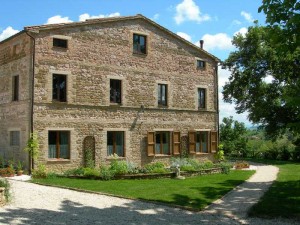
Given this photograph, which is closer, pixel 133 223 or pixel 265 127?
pixel 133 223

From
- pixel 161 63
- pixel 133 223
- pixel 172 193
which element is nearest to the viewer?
pixel 133 223

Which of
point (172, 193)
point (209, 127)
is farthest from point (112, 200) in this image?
point (209, 127)

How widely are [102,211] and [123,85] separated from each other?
Answer: 1242cm

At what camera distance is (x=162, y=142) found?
24.5 meters

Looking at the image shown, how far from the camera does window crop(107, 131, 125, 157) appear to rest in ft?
72.2

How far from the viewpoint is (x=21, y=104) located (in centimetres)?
2005

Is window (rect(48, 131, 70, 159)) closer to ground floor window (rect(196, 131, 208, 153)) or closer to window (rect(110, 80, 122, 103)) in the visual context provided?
window (rect(110, 80, 122, 103))

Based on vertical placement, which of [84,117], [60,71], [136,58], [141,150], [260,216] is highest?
[136,58]

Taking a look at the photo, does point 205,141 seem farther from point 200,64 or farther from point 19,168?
point 19,168

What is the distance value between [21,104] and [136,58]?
759 cm

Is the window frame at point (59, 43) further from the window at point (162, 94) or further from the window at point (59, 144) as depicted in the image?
the window at point (162, 94)

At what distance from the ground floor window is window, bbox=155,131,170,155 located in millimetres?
2823

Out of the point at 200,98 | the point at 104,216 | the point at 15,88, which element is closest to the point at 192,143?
the point at 200,98

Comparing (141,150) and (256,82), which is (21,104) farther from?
(256,82)
